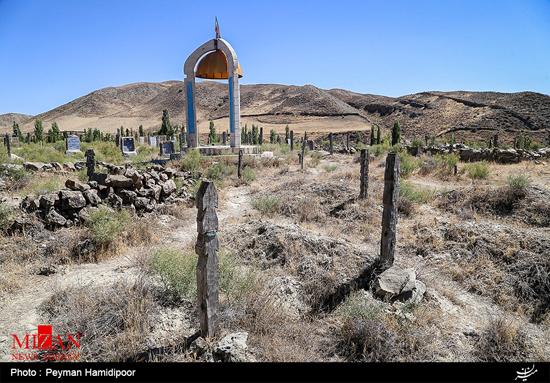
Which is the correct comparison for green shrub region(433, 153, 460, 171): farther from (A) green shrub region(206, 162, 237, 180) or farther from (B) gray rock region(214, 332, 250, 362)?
(B) gray rock region(214, 332, 250, 362)

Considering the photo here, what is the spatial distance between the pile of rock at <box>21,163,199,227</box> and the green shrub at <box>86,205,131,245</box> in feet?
1.25

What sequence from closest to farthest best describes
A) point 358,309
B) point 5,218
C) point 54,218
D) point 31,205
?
point 358,309 → point 5,218 → point 54,218 → point 31,205

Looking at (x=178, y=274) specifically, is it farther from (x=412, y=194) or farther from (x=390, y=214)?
(x=412, y=194)

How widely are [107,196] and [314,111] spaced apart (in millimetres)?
69594

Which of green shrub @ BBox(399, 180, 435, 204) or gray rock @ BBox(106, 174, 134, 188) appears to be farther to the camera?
green shrub @ BBox(399, 180, 435, 204)

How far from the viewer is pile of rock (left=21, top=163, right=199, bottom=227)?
257 inches

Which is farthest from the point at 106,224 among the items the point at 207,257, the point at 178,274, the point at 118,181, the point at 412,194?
the point at 412,194

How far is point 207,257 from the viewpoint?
3.29 meters

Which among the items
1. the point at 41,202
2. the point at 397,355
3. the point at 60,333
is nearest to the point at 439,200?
the point at 397,355

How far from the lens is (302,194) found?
1052 cm

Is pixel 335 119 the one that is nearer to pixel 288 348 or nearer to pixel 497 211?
pixel 497 211

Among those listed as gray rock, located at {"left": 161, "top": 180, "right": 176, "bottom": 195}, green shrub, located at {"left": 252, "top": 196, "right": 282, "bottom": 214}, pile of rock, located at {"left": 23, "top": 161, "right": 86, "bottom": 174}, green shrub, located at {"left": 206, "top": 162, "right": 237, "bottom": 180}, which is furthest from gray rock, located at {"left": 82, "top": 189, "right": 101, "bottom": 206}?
green shrub, located at {"left": 206, "top": 162, "right": 237, "bottom": 180}

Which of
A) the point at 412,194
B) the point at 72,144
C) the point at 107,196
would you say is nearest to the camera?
the point at 107,196

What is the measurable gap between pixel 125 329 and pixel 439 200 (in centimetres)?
945
